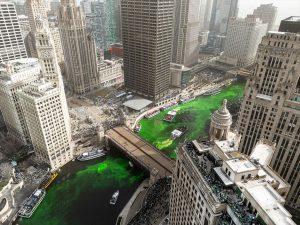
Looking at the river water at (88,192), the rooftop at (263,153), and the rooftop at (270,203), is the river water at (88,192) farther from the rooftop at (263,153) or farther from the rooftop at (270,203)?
the rooftop at (270,203)

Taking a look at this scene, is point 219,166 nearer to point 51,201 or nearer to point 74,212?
point 74,212

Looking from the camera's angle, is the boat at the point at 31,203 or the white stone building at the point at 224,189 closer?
the white stone building at the point at 224,189

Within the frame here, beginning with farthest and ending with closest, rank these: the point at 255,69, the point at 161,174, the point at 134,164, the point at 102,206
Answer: the point at 134,164 < the point at 161,174 < the point at 102,206 < the point at 255,69

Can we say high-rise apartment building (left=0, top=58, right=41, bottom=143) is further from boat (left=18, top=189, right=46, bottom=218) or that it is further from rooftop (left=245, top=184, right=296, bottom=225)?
Result: rooftop (left=245, top=184, right=296, bottom=225)

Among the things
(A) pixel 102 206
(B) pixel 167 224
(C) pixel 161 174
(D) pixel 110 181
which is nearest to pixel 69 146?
(D) pixel 110 181

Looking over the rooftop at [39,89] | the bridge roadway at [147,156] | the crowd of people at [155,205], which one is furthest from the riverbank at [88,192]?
the rooftop at [39,89]

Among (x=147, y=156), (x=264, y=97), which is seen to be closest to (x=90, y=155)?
(x=147, y=156)
